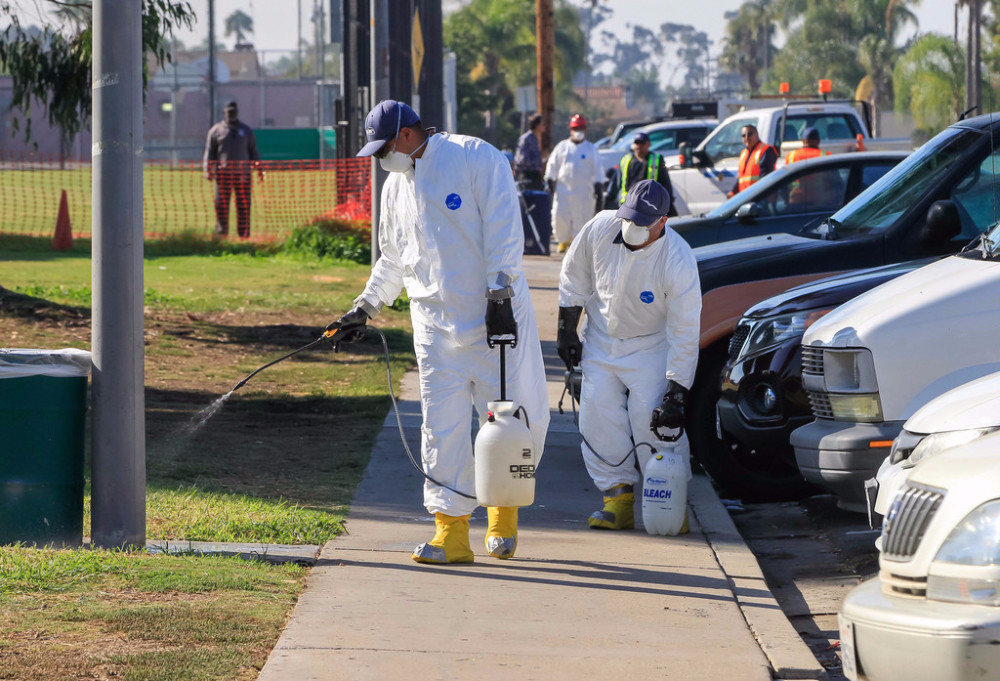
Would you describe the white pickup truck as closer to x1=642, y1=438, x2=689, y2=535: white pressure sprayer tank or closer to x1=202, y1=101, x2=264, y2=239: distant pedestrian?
x1=202, y1=101, x2=264, y2=239: distant pedestrian

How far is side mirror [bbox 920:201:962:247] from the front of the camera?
7.47 m

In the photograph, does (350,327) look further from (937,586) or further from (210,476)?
(937,586)

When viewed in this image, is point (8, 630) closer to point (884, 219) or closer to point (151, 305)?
Answer: point (884, 219)

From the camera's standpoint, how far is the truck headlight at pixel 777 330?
23.7ft

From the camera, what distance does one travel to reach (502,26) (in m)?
77.9

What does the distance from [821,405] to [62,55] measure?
1006 cm

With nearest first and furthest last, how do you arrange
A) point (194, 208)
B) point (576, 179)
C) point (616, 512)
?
point (616, 512), point (576, 179), point (194, 208)

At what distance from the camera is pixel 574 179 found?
64.7 feet

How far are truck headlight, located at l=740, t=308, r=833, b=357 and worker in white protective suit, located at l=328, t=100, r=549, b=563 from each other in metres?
1.54

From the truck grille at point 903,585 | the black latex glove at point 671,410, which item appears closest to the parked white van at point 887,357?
the black latex glove at point 671,410

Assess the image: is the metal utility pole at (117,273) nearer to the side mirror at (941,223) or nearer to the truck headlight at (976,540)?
the truck headlight at (976,540)

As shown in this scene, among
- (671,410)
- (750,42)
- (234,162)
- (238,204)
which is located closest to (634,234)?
(671,410)

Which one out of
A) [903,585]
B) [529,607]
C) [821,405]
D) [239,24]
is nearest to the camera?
[903,585]

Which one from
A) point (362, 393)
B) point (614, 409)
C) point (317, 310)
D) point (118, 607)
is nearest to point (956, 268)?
point (614, 409)
